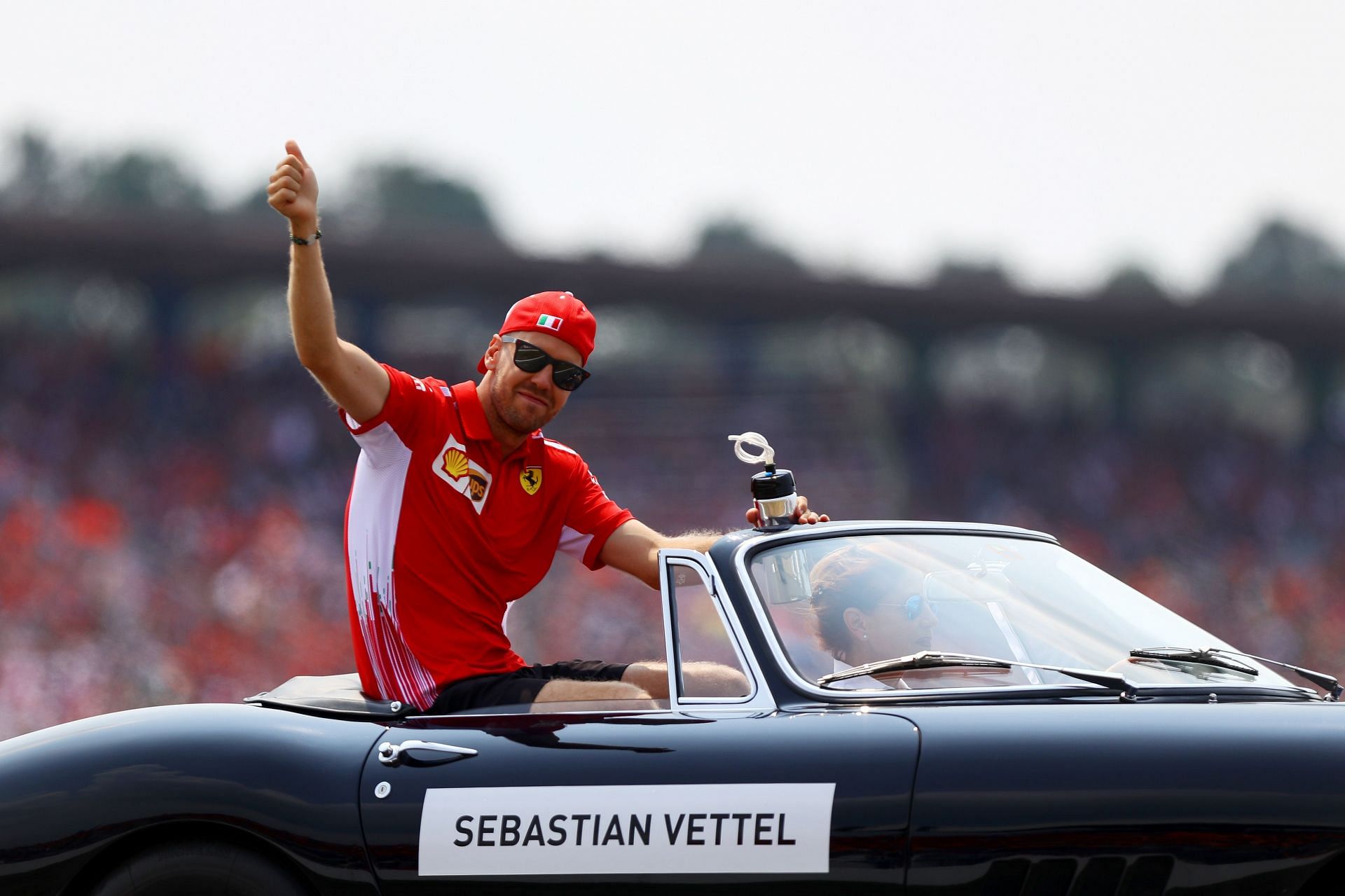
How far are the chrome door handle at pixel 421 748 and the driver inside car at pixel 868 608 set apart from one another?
0.93 m

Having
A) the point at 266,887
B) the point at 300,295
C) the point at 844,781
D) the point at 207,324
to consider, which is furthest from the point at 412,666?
the point at 207,324

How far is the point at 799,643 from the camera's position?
131 inches

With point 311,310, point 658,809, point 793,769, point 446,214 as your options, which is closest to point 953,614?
point 793,769

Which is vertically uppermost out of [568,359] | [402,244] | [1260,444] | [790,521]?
[402,244]

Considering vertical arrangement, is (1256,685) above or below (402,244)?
below

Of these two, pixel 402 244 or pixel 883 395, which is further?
pixel 883 395

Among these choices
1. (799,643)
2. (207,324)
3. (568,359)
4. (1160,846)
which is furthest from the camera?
(207,324)

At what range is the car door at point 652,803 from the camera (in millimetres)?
2805

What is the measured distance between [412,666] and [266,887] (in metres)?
0.82

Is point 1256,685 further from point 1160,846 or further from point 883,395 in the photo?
point 883,395

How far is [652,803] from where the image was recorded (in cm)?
290

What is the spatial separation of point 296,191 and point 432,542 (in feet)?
3.41

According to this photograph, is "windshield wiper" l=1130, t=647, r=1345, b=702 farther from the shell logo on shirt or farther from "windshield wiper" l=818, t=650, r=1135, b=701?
the shell logo on shirt

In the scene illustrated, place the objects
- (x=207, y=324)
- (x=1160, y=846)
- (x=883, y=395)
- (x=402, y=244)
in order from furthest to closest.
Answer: (x=883, y=395), (x=402, y=244), (x=207, y=324), (x=1160, y=846)
